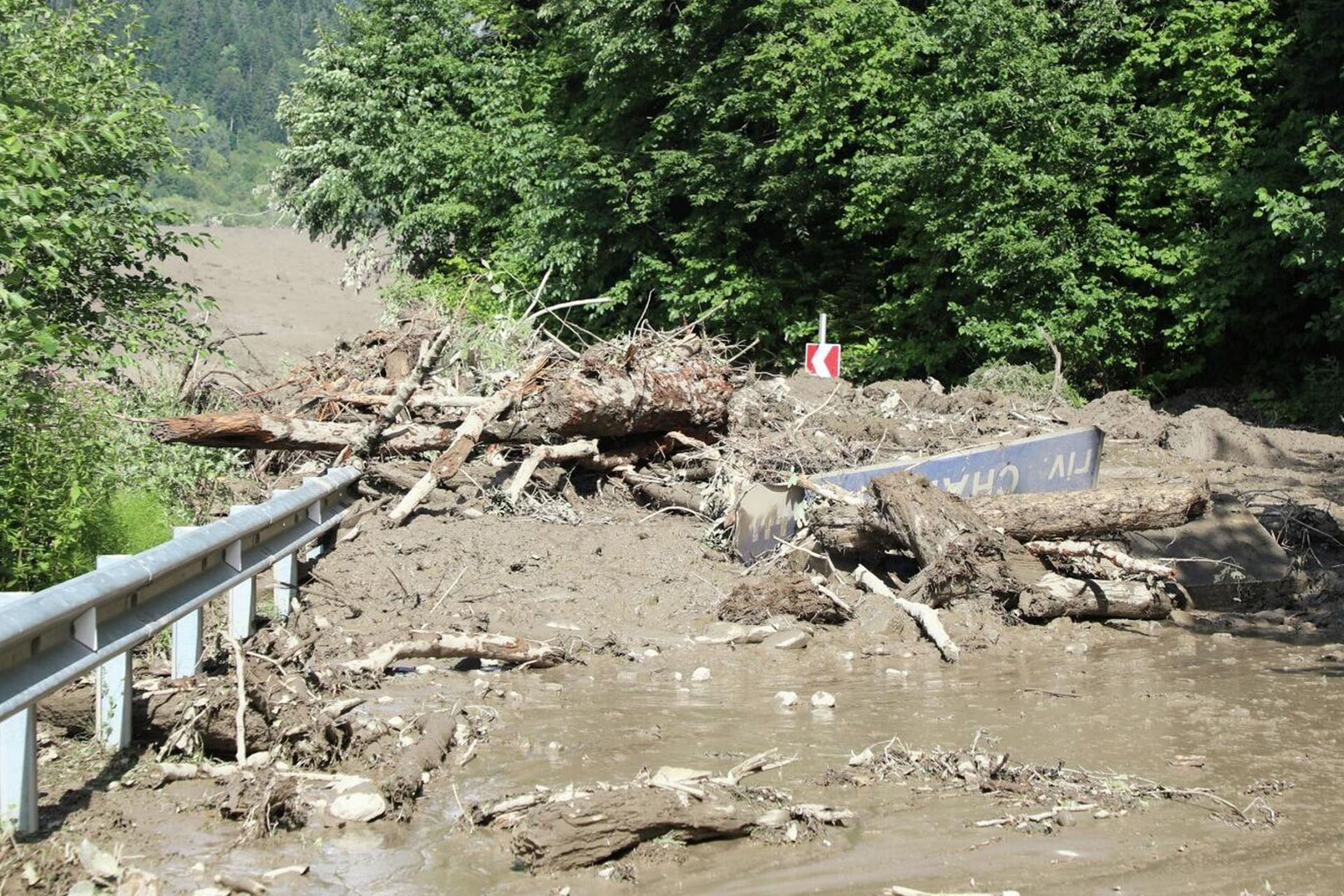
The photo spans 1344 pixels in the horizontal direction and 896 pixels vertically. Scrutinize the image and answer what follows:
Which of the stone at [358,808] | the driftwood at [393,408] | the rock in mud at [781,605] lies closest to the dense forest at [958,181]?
the driftwood at [393,408]

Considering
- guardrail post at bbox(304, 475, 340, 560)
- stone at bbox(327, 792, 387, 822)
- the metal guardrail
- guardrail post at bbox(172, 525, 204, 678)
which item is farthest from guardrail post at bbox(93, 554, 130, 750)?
guardrail post at bbox(304, 475, 340, 560)

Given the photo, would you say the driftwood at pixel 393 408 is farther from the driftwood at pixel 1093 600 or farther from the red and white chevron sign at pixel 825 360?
the red and white chevron sign at pixel 825 360

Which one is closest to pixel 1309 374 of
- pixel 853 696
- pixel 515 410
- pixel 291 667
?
pixel 515 410

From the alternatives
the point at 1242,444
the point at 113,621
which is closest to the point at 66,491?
the point at 113,621

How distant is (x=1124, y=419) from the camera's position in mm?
14336

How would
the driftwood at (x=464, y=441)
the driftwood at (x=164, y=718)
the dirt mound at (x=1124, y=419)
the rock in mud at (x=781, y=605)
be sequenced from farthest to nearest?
the dirt mound at (x=1124, y=419), the driftwood at (x=464, y=441), the rock in mud at (x=781, y=605), the driftwood at (x=164, y=718)

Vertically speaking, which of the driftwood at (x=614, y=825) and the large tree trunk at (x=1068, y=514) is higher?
the large tree trunk at (x=1068, y=514)

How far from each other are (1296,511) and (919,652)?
3.94 metres

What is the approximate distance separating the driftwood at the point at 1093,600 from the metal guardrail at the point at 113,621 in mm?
4511

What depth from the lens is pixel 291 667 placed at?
5734 mm

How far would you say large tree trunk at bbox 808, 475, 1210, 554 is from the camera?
29.0 ft

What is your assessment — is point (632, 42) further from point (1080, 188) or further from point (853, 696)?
point (853, 696)

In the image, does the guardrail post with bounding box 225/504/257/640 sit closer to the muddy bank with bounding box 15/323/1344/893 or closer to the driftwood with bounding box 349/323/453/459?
the muddy bank with bounding box 15/323/1344/893

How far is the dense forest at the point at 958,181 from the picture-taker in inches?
733
